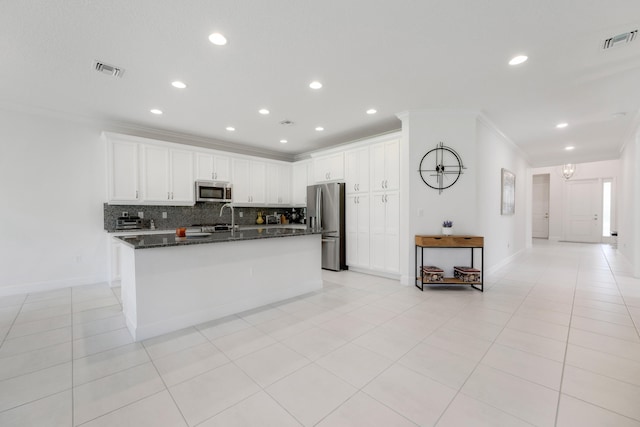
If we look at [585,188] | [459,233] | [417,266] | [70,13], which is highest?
[70,13]

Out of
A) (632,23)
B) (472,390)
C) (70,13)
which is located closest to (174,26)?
(70,13)

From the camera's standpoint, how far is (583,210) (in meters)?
9.80

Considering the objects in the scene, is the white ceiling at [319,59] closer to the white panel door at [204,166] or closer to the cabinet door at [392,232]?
the white panel door at [204,166]

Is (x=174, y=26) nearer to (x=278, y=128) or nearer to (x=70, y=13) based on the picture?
(x=70, y=13)

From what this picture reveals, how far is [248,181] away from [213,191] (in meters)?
0.84

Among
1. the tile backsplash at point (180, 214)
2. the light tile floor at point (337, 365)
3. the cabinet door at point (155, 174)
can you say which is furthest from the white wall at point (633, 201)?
the cabinet door at point (155, 174)

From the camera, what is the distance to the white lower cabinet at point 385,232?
177 inches

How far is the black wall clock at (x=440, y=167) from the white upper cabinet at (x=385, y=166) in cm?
44

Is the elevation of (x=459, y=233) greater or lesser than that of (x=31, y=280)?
greater

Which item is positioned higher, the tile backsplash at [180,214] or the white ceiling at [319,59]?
the white ceiling at [319,59]

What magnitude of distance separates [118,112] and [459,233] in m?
5.47

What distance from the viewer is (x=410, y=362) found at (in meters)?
2.10

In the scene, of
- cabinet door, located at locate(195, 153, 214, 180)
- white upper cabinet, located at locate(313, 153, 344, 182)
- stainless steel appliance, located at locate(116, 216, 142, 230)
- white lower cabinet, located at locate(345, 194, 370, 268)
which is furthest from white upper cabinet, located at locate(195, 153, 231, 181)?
white lower cabinet, located at locate(345, 194, 370, 268)

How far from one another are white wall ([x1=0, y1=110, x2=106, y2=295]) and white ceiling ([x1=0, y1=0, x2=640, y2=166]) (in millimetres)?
376
